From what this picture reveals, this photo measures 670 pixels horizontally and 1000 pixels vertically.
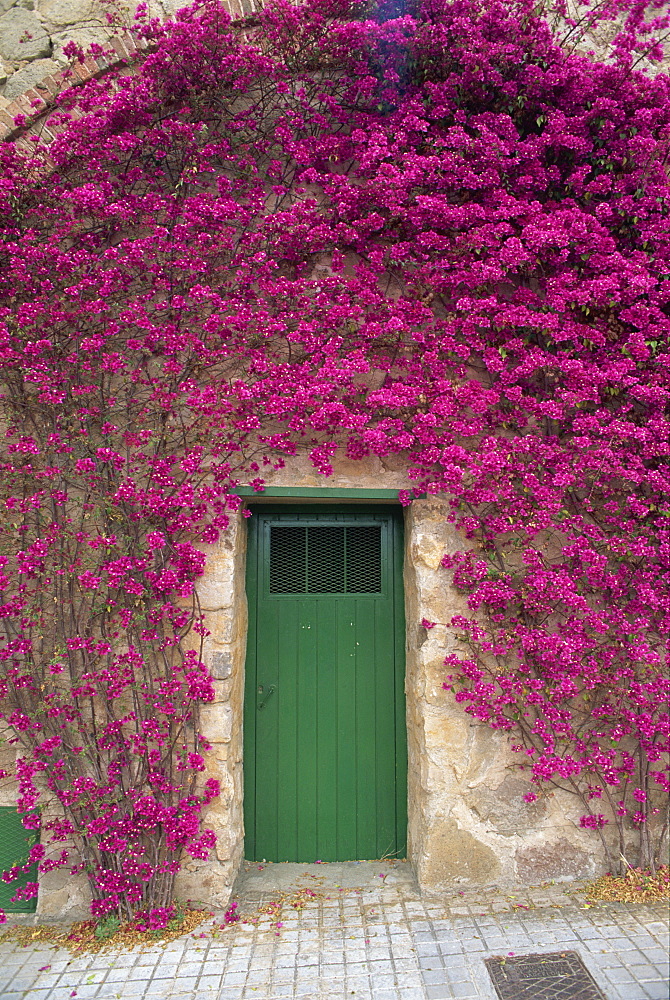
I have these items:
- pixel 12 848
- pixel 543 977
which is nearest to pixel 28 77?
pixel 12 848

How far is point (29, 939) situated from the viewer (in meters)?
2.99

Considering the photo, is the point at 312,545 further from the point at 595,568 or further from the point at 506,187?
the point at 506,187

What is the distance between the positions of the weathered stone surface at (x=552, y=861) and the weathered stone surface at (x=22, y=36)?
18.4 ft

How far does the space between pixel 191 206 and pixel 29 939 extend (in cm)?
400

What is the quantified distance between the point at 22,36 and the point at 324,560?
12.3 ft

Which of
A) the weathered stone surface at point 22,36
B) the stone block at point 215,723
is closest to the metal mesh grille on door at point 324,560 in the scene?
the stone block at point 215,723

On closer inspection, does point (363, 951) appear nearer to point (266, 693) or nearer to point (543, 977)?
point (543, 977)

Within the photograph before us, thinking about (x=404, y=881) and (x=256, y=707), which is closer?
(x=404, y=881)

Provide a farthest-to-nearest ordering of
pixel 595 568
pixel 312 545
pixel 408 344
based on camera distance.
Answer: pixel 312 545 < pixel 408 344 < pixel 595 568

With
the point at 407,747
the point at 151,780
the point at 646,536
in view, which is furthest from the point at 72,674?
the point at 646,536

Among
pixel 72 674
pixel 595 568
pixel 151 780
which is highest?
pixel 595 568

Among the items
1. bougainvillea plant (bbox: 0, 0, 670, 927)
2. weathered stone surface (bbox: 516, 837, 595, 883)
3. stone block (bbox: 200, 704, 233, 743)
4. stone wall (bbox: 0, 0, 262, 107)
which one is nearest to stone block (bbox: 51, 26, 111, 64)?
stone wall (bbox: 0, 0, 262, 107)

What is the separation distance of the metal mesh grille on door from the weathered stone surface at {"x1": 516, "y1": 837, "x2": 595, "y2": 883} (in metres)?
1.69

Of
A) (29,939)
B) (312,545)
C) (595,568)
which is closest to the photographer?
(29,939)
